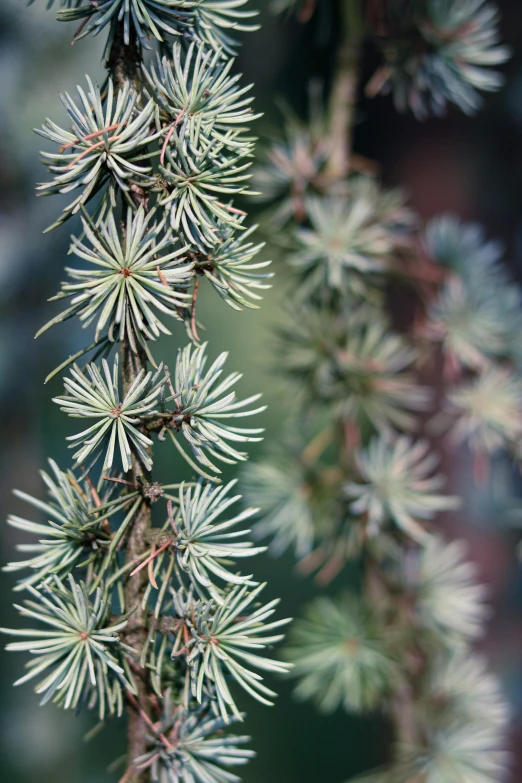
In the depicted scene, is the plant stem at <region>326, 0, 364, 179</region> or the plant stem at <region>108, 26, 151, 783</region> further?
the plant stem at <region>326, 0, 364, 179</region>

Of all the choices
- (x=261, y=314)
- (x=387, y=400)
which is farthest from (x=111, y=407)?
(x=261, y=314)

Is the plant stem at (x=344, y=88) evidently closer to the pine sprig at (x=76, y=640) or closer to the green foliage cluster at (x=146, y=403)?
the green foliage cluster at (x=146, y=403)

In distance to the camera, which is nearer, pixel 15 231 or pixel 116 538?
pixel 116 538

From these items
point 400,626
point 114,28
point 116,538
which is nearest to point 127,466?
point 116,538

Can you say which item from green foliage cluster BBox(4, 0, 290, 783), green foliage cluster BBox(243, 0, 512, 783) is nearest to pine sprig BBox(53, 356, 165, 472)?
green foliage cluster BBox(4, 0, 290, 783)

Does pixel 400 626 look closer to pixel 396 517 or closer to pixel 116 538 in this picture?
pixel 396 517

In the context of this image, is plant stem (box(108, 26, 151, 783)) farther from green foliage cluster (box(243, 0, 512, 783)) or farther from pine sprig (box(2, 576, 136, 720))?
green foliage cluster (box(243, 0, 512, 783))

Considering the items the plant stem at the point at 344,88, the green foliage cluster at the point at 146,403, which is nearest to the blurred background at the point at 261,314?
the plant stem at the point at 344,88
